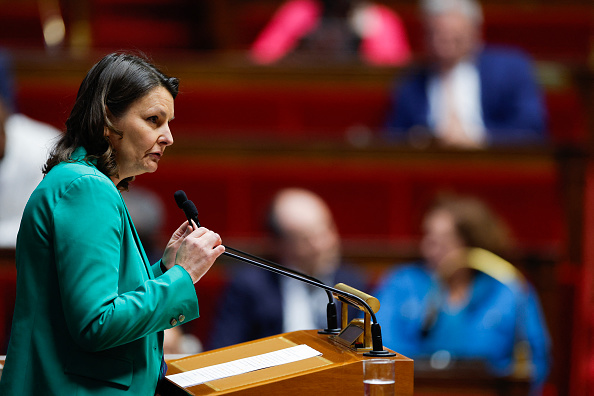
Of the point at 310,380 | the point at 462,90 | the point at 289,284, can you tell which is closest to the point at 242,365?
the point at 310,380

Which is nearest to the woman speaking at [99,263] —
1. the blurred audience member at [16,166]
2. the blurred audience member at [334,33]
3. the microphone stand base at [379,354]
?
the microphone stand base at [379,354]

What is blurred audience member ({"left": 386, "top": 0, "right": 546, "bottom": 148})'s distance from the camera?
8.01ft

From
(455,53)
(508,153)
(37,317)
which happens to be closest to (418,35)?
(455,53)

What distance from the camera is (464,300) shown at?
1.96m

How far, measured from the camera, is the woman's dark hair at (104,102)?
2.77 ft

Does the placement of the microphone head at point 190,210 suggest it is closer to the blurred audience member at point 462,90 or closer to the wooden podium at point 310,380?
the wooden podium at point 310,380

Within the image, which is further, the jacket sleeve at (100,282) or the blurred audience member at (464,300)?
the blurred audience member at (464,300)

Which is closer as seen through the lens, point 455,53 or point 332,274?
point 332,274

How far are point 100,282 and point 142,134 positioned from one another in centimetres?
15

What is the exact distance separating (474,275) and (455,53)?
766 mm

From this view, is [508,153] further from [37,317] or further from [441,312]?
[37,317]

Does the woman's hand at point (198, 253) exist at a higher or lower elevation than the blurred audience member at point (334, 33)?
lower

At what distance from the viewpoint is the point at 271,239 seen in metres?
2.07

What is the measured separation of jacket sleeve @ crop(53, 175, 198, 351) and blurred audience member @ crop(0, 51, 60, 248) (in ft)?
3.63
